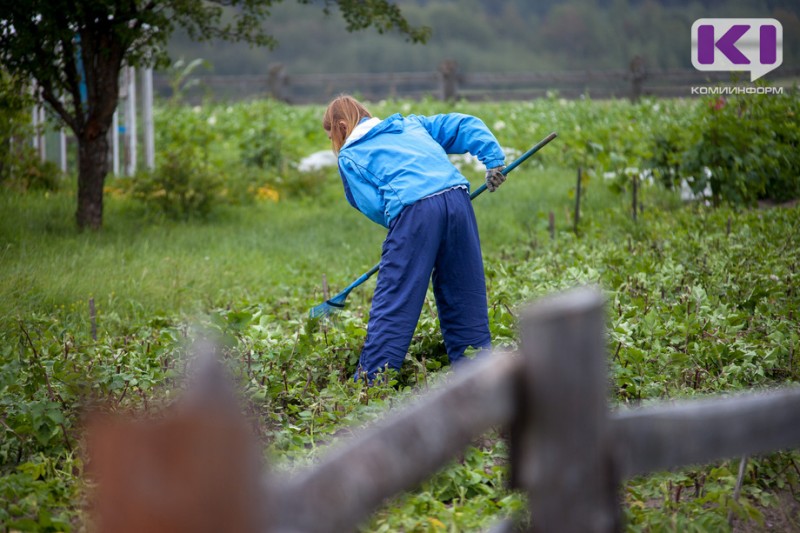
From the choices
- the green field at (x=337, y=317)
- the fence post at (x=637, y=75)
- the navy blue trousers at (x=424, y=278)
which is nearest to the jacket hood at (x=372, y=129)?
the navy blue trousers at (x=424, y=278)

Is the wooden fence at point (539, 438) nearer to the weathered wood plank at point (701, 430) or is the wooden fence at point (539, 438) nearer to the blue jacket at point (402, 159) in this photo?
the weathered wood plank at point (701, 430)

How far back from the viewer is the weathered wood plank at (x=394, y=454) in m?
1.52

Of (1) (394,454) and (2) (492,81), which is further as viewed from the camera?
(2) (492,81)

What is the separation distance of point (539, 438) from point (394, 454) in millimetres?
351

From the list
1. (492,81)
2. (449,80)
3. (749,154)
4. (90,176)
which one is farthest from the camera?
(449,80)

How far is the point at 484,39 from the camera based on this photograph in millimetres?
40750

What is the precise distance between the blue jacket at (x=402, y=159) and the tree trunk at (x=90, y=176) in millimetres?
4378

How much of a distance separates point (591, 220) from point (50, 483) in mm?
6214

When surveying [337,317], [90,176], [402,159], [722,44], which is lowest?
[337,317]

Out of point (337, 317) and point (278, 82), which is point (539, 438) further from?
point (278, 82)

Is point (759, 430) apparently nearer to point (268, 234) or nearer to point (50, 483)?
point (50, 483)

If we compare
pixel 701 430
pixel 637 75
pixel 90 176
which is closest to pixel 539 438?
pixel 701 430

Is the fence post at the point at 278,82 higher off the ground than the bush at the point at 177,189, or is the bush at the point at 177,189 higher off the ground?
the fence post at the point at 278,82

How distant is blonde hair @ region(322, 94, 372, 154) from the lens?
174 inches
